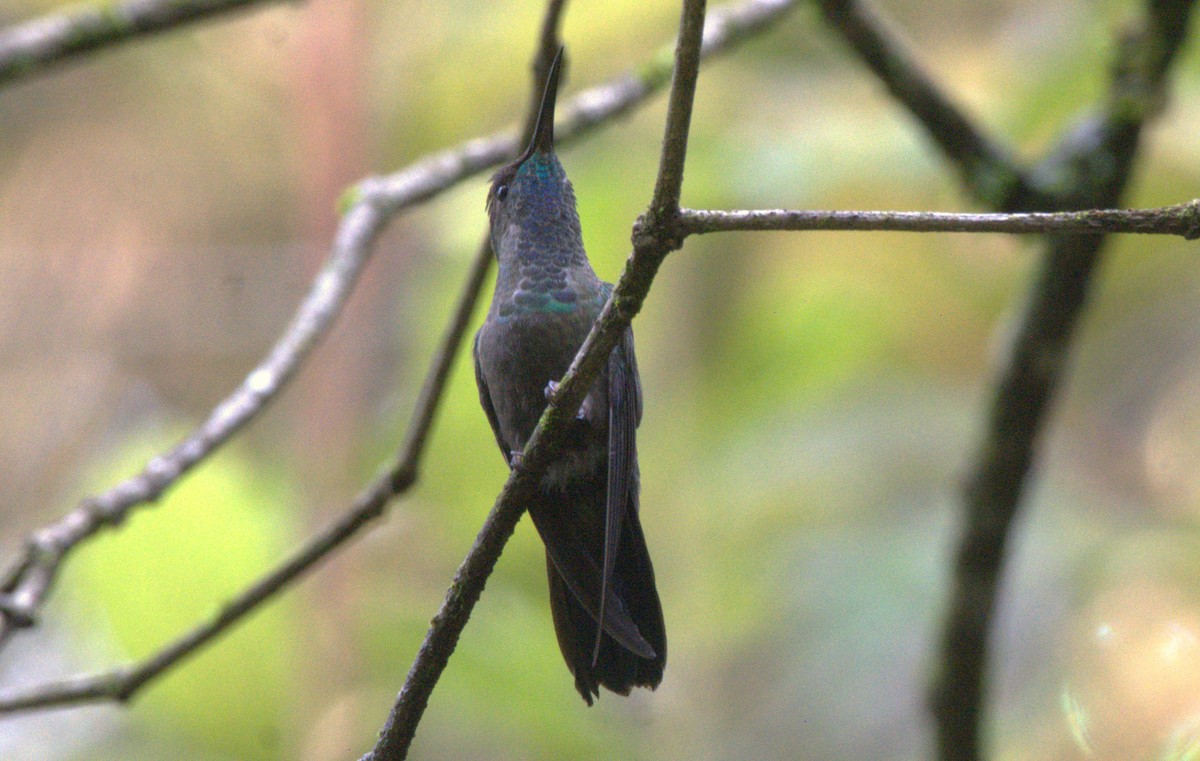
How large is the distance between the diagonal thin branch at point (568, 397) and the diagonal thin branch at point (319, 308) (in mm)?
1035

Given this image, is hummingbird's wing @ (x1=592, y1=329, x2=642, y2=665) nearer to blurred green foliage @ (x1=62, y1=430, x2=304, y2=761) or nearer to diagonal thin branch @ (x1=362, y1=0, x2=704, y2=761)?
diagonal thin branch @ (x1=362, y1=0, x2=704, y2=761)

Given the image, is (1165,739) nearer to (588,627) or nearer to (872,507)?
(588,627)

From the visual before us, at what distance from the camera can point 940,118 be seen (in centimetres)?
377

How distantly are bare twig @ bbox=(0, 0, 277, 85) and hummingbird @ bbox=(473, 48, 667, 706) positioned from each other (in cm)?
136

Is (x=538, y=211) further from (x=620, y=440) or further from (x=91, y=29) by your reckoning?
(x=91, y=29)

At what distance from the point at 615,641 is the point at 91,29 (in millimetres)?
2264

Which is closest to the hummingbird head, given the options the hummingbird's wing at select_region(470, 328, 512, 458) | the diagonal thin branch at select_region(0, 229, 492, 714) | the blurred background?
the hummingbird's wing at select_region(470, 328, 512, 458)

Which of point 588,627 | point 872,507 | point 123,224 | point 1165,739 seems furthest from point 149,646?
point 123,224

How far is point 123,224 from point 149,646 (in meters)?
3.85

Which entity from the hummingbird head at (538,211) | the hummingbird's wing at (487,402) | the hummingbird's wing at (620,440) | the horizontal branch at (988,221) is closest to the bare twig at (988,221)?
the horizontal branch at (988,221)

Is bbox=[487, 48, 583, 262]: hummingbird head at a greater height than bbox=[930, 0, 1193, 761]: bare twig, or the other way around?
bbox=[930, 0, 1193, 761]: bare twig

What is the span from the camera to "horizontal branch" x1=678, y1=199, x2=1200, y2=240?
137 centimetres

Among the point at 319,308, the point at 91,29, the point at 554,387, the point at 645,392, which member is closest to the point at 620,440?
the point at 554,387

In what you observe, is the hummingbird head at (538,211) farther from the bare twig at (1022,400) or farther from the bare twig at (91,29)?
the bare twig at (1022,400)
